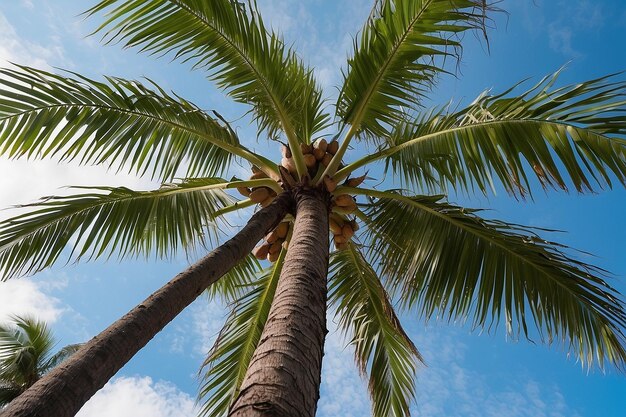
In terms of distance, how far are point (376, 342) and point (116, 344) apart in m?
4.05

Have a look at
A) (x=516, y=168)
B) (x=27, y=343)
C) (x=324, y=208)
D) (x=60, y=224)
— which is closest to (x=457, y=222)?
(x=516, y=168)

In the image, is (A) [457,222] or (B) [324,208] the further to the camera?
(A) [457,222]

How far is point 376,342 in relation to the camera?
577 cm

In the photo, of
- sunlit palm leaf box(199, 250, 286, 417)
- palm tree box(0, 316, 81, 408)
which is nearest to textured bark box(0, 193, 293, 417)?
sunlit palm leaf box(199, 250, 286, 417)

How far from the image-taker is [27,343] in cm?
1507

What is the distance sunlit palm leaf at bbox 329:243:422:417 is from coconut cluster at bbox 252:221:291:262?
0.92 meters

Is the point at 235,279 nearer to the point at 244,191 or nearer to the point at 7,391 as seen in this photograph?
the point at 244,191

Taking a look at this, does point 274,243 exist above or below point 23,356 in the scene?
above

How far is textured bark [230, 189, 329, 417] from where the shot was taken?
1.74 meters

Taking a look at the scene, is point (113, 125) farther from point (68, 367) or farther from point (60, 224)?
point (68, 367)

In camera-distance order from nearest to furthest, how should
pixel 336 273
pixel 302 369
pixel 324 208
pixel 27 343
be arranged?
1. pixel 302 369
2. pixel 324 208
3. pixel 336 273
4. pixel 27 343

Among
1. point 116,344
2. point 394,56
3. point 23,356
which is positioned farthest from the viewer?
point 23,356

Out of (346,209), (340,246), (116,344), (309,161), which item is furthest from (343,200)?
(116,344)

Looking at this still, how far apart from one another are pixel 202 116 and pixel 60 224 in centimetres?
156
